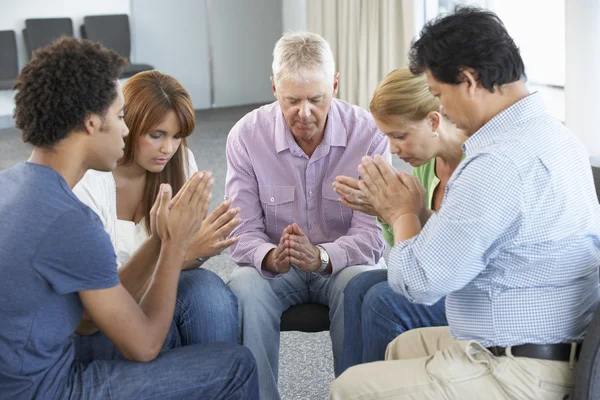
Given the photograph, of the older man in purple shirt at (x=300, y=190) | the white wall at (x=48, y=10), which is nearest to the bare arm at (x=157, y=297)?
the older man in purple shirt at (x=300, y=190)

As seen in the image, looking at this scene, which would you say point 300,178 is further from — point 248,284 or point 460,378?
point 460,378

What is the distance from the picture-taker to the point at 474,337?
1.51m

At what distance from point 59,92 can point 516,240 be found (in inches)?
34.4

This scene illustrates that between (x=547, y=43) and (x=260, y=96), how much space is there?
169 inches

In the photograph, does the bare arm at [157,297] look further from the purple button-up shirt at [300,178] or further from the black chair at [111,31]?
the black chair at [111,31]

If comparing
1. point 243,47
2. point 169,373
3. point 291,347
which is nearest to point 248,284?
point 169,373

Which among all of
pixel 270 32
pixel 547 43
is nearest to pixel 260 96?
pixel 270 32

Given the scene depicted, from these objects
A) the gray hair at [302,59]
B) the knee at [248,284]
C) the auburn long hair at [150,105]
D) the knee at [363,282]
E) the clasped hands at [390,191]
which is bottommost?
the knee at [248,284]

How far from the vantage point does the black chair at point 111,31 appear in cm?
806

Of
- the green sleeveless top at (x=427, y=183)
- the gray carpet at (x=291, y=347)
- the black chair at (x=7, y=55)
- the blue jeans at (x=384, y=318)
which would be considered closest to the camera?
the blue jeans at (x=384, y=318)

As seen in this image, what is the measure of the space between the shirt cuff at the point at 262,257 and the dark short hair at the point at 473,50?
923 mm

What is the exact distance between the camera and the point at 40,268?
56.7 inches

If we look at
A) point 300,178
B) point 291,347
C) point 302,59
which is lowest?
point 291,347

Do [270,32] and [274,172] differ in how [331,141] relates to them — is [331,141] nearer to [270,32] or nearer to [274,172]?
[274,172]
